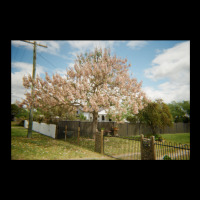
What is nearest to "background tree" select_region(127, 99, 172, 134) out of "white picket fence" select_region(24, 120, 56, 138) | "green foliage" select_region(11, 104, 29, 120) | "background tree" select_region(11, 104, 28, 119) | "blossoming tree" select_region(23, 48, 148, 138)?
"blossoming tree" select_region(23, 48, 148, 138)

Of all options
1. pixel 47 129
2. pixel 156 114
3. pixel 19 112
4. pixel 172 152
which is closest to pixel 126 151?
pixel 172 152

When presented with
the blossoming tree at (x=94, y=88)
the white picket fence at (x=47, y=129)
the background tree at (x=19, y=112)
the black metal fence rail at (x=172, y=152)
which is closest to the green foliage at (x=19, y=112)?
the background tree at (x=19, y=112)

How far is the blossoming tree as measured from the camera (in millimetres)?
8742

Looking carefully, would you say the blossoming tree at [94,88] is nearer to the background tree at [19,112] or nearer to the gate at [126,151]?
the gate at [126,151]

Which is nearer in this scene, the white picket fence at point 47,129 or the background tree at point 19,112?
the white picket fence at point 47,129

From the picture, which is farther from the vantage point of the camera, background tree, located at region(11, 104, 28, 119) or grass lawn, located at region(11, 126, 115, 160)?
background tree, located at region(11, 104, 28, 119)

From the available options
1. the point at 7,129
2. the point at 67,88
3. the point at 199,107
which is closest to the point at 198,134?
the point at 199,107

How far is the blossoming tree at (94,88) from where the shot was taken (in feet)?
28.7

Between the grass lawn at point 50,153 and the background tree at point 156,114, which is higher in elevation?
the background tree at point 156,114

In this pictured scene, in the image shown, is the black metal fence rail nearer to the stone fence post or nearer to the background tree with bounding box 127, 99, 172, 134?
the stone fence post

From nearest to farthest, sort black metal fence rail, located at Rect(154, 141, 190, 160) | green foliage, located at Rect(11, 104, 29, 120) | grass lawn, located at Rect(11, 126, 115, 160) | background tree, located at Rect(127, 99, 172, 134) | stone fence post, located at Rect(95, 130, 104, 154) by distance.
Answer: black metal fence rail, located at Rect(154, 141, 190, 160) → grass lawn, located at Rect(11, 126, 115, 160) → stone fence post, located at Rect(95, 130, 104, 154) → background tree, located at Rect(127, 99, 172, 134) → green foliage, located at Rect(11, 104, 29, 120)

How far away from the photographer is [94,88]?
33.2 ft

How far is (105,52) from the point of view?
1013 cm
